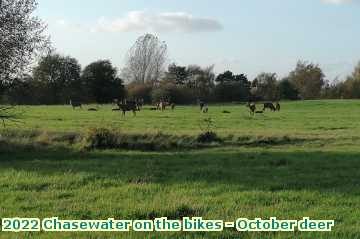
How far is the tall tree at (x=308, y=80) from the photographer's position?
475 feet

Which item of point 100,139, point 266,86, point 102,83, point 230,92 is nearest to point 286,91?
point 266,86

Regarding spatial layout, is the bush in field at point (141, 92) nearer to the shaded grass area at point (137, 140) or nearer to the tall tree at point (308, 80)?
the tall tree at point (308, 80)

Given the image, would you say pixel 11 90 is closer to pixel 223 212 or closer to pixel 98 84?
pixel 223 212

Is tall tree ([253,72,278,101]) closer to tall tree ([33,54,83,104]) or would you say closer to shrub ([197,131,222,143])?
tall tree ([33,54,83,104])

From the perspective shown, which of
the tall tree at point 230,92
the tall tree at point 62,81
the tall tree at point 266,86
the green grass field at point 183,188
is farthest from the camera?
the tall tree at point 266,86

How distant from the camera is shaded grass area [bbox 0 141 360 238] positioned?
10.4 m

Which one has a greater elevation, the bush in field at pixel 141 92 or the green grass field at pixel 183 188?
the bush in field at pixel 141 92

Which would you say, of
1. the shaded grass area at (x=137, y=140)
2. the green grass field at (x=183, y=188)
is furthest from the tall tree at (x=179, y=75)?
the green grass field at (x=183, y=188)

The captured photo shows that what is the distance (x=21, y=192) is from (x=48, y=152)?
11703mm

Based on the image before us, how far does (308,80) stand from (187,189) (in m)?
139

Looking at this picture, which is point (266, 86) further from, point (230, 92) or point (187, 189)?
point (187, 189)

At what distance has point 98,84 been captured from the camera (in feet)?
408

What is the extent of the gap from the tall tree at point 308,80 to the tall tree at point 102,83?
49.5m

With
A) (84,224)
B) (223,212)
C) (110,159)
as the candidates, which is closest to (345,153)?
(110,159)
